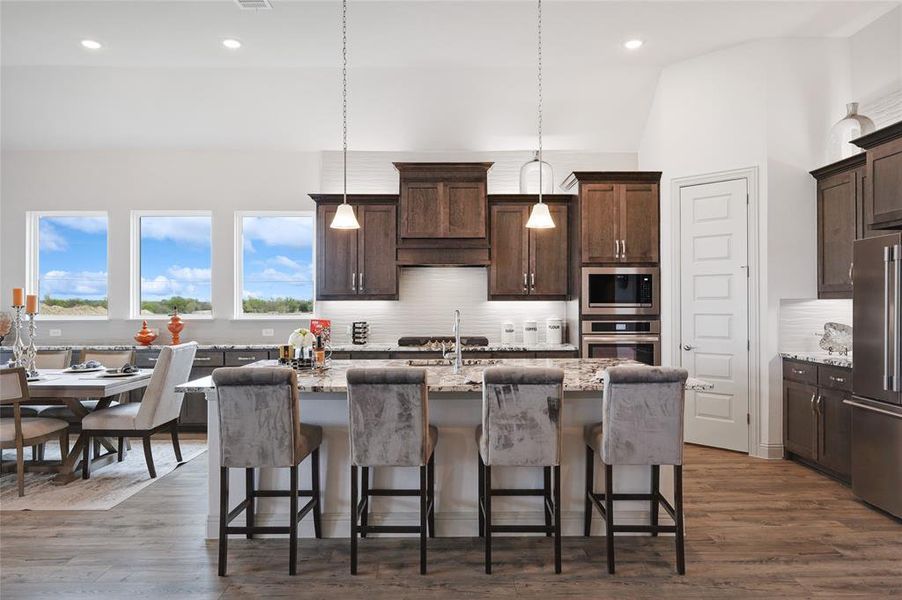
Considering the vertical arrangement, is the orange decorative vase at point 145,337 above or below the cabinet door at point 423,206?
below

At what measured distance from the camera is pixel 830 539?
294 cm

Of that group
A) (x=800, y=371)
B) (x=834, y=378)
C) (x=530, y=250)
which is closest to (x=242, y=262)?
(x=530, y=250)

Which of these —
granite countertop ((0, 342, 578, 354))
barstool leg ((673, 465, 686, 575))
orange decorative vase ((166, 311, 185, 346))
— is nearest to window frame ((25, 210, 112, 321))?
granite countertop ((0, 342, 578, 354))

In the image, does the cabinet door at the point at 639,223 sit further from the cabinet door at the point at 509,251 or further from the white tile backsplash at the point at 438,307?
the white tile backsplash at the point at 438,307

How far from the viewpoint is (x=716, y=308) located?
4.76m

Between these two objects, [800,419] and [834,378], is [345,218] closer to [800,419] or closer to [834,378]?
[834,378]

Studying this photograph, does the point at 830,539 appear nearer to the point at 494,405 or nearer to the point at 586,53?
the point at 494,405

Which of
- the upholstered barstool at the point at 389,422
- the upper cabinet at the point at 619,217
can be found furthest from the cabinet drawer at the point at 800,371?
the upholstered barstool at the point at 389,422

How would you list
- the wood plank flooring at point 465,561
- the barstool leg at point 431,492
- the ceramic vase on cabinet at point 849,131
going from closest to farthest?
the wood plank flooring at point 465,561 → the barstool leg at point 431,492 → the ceramic vase on cabinet at point 849,131

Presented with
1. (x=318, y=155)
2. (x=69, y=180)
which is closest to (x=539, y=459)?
(x=318, y=155)

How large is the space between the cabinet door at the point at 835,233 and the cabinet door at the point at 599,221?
1.67m

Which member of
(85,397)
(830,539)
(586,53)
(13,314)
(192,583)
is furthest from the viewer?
(13,314)

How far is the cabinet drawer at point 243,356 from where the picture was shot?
219 inches

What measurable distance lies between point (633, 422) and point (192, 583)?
7.55 ft
